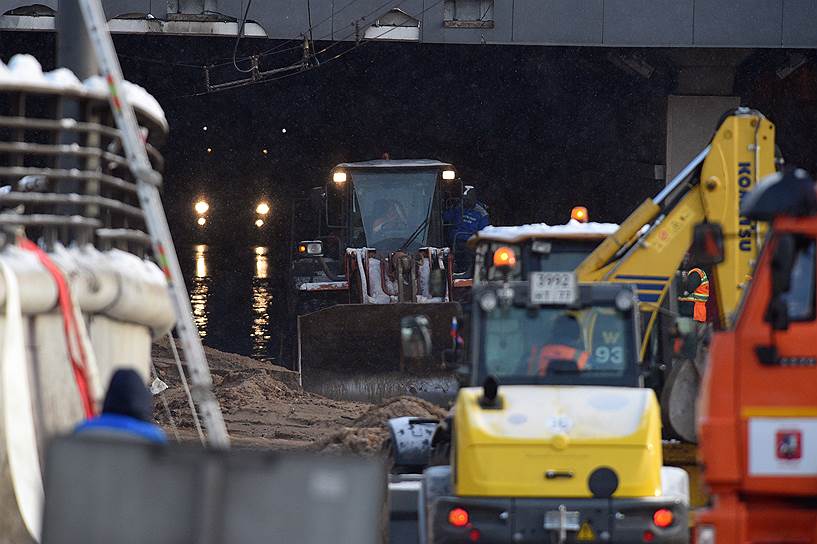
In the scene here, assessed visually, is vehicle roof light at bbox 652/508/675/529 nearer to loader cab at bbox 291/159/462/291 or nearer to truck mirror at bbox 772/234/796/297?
truck mirror at bbox 772/234/796/297

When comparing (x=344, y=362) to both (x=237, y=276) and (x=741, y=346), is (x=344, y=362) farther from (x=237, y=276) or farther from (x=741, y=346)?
(x=237, y=276)

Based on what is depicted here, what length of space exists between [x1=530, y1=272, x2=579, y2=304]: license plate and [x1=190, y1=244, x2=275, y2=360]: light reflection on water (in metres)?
15.4

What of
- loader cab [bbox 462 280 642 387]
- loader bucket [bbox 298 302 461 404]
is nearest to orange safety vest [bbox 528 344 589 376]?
loader cab [bbox 462 280 642 387]

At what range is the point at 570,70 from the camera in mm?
34875

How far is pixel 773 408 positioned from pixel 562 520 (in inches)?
66.9

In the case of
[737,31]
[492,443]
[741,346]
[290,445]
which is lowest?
[290,445]

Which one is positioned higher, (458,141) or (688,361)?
(458,141)

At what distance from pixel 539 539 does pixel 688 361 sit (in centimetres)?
227

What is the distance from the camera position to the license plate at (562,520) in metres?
8.38

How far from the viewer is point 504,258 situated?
513 inches

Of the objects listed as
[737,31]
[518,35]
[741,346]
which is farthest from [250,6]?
[741,346]

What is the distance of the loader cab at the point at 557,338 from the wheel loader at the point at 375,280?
24.7ft

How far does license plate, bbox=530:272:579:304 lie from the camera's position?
9.46 metres

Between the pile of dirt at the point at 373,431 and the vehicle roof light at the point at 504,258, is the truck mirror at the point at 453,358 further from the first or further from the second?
the vehicle roof light at the point at 504,258
